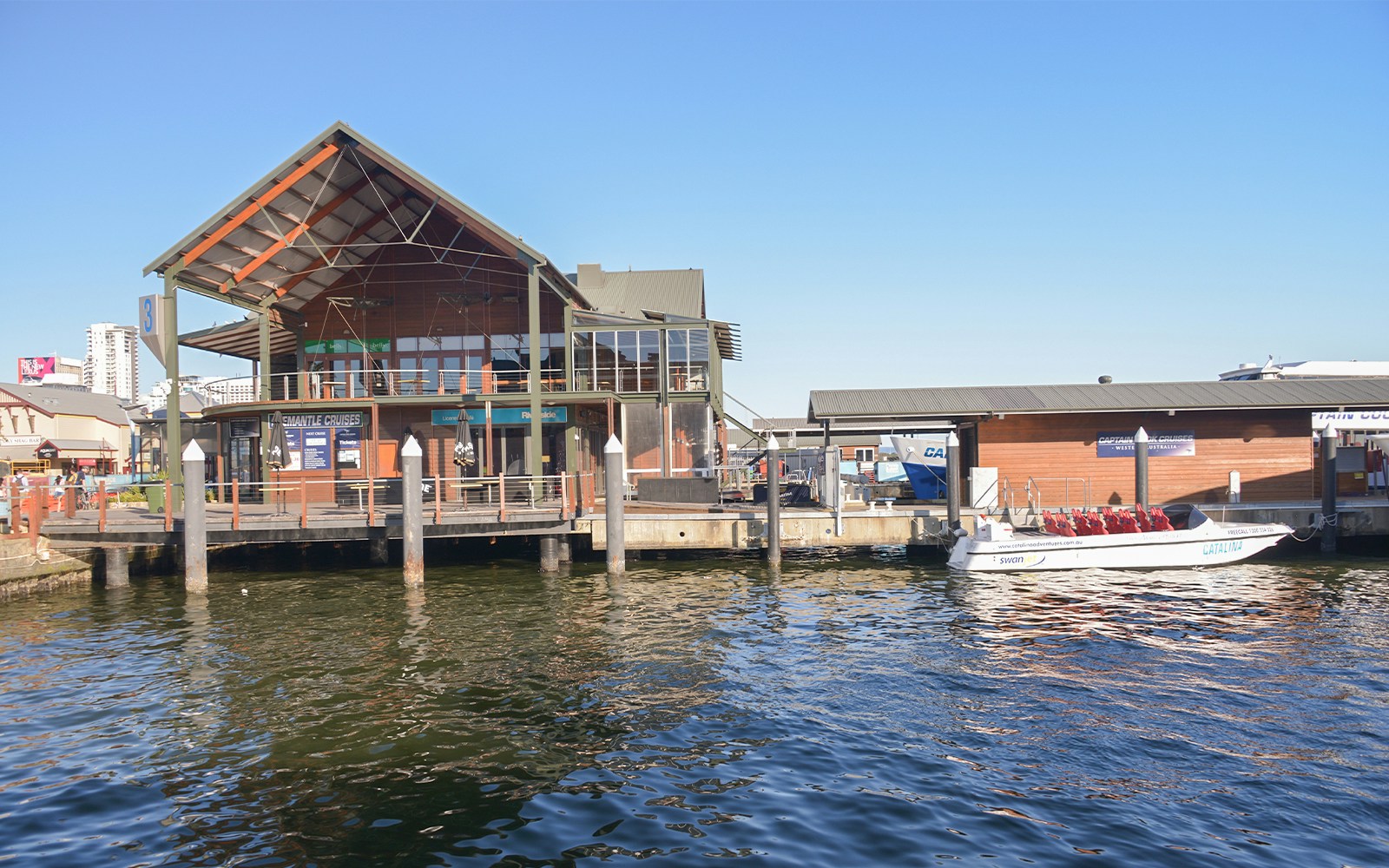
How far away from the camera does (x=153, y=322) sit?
26.2 m

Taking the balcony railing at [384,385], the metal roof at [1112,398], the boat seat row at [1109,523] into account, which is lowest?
the boat seat row at [1109,523]

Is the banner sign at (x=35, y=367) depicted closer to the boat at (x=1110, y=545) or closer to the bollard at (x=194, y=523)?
the bollard at (x=194, y=523)

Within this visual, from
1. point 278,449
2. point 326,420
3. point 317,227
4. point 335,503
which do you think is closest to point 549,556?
point 278,449

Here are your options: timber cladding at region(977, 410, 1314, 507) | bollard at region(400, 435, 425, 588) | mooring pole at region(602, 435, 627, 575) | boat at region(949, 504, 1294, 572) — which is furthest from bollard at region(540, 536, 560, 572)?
timber cladding at region(977, 410, 1314, 507)

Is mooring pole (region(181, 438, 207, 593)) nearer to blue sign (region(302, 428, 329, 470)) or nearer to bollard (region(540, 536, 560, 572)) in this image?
bollard (region(540, 536, 560, 572))

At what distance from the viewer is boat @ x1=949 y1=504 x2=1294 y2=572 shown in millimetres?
21500

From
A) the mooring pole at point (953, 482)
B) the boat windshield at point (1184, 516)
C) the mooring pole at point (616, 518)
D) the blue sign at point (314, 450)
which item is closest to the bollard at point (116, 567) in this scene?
the blue sign at point (314, 450)

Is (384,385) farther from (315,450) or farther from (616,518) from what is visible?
(616,518)

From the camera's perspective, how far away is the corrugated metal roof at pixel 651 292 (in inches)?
1487

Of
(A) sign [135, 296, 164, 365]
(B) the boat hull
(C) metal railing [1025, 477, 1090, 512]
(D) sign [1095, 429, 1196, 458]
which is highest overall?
(A) sign [135, 296, 164, 365]

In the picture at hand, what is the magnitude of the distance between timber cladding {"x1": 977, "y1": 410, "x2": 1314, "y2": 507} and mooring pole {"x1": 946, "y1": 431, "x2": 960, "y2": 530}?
430 cm

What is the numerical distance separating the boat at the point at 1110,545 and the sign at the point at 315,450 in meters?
21.0

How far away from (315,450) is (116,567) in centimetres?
934

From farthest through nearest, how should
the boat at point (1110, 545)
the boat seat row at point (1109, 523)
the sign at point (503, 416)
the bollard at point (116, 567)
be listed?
1. the sign at point (503, 416)
2. the boat seat row at point (1109, 523)
3. the boat at point (1110, 545)
4. the bollard at point (116, 567)
